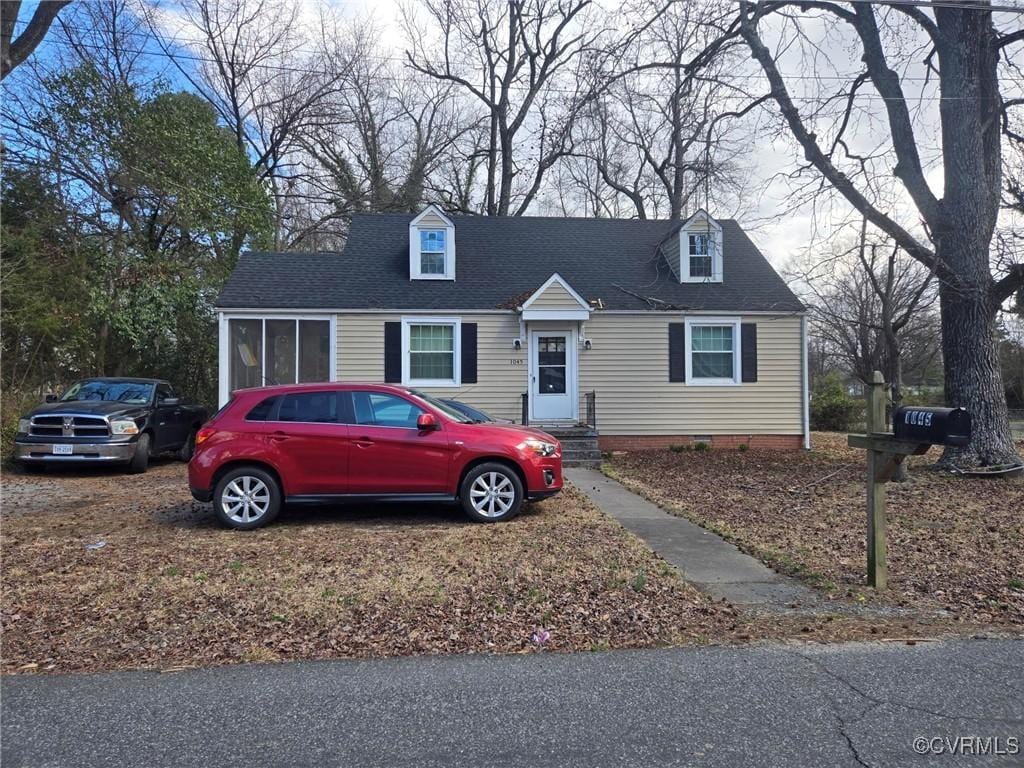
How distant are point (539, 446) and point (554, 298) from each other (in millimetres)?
7305

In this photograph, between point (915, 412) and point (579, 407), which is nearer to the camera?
point (915, 412)

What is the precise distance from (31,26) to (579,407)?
13.7 m

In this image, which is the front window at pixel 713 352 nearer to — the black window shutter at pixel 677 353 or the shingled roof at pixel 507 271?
the black window shutter at pixel 677 353

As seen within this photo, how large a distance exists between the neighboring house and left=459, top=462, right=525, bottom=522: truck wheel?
21.4 ft

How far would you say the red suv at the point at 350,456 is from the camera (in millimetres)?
7129

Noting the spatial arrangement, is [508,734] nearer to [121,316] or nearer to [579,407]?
[579,407]

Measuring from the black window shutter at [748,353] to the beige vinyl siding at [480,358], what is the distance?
508cm

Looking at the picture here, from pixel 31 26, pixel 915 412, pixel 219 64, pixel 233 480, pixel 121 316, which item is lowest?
pixel 233 480

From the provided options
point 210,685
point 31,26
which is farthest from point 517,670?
point 31,26

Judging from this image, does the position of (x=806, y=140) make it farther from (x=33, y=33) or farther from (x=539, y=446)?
(x=33, y=33)

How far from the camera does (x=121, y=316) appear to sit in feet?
54.0

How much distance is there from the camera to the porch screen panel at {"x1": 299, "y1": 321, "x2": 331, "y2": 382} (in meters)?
14.6

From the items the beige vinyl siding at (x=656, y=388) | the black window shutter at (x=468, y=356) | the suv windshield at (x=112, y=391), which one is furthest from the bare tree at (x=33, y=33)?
the beige vinyl siding at (x=656, y=388)

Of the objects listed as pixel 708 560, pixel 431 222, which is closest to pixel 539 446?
pixel 708 560
